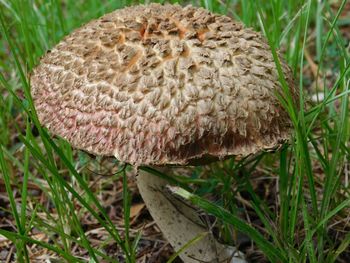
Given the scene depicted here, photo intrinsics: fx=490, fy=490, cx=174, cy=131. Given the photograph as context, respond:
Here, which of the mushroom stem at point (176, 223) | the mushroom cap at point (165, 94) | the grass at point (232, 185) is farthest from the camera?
the mushroom stem at point (176, 223)

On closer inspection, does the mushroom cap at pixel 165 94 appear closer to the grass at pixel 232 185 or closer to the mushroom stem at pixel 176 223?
the grass at pixel 232 185

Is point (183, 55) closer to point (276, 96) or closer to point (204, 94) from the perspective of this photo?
point (204, 94)

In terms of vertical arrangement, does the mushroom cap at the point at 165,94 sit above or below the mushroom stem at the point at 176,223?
above

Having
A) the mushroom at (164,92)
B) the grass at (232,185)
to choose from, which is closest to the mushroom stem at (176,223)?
the grass at (232,185)

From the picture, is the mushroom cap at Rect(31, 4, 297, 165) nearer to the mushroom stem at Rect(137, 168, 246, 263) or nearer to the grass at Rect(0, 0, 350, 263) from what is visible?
the grass at Rect(0, 0, 350, 263)

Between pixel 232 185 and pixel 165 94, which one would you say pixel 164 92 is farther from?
pixel 232 185

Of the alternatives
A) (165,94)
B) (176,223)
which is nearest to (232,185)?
(176,223)
